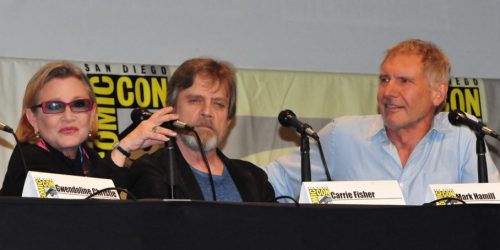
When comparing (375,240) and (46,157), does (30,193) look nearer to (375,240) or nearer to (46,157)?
(46,157)

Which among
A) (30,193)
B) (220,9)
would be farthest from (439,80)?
(30,193)

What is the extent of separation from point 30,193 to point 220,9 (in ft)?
8.51

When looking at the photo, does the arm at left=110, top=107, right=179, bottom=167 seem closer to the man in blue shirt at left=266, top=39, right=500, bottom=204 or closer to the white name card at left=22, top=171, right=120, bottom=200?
the white name card at left=22, top=171, right=120, bottom=200

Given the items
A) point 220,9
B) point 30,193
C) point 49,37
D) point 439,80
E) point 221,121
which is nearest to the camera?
point 30,193

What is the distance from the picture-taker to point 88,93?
3.84 metres

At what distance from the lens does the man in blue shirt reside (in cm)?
434

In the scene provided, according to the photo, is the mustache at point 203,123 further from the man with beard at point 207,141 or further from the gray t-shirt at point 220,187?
the gray t-shirt at point 220,187

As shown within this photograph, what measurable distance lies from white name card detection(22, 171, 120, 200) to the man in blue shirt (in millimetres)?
1573

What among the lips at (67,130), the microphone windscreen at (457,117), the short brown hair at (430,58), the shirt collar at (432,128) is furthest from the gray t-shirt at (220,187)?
the short brown hair at (430,58)

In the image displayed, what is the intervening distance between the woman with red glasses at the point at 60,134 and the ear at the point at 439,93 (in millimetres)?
1535

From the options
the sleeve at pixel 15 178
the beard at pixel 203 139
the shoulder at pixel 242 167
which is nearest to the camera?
the sleeve at pixel 15 178

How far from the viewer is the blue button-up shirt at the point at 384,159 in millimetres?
4312

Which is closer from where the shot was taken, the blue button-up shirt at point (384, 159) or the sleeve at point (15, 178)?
→ the sleeve at point (15, 178)

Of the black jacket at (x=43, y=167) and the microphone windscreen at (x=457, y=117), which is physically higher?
the microphone windscreen at (x=457, y=117)
